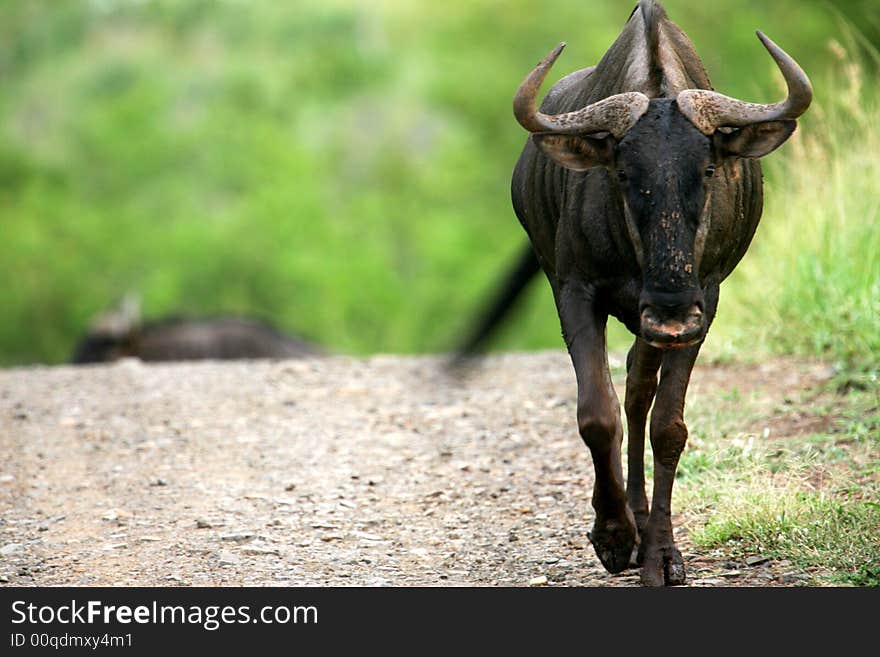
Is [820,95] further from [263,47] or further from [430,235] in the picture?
[263,47]

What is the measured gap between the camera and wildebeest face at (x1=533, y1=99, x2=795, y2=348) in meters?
4.71

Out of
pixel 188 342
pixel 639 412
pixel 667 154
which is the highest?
pixel 188 342

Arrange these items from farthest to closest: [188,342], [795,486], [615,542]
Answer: [188,342] → [795,486] → [615,542]

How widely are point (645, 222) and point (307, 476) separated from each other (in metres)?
3.25

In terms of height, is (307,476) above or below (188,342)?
below

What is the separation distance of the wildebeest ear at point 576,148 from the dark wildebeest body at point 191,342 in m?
11.7

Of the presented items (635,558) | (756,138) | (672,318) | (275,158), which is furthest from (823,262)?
(275,158)

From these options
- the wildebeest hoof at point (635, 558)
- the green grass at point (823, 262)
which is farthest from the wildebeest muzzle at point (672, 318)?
the green grass at point (823, 262)

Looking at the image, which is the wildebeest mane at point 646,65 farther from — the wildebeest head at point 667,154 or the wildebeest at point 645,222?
the wildebeest head at point 667,154

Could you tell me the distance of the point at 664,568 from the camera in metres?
5.33

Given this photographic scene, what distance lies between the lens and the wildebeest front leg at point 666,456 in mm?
5324

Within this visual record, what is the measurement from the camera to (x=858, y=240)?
9.22 m

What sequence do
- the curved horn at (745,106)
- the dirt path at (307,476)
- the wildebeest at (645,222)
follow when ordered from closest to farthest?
the wildebeest at (645,222), the curved horn at (745,106), the dirt path at (307,476)

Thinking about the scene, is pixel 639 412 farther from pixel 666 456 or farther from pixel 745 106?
pixel 745 106
